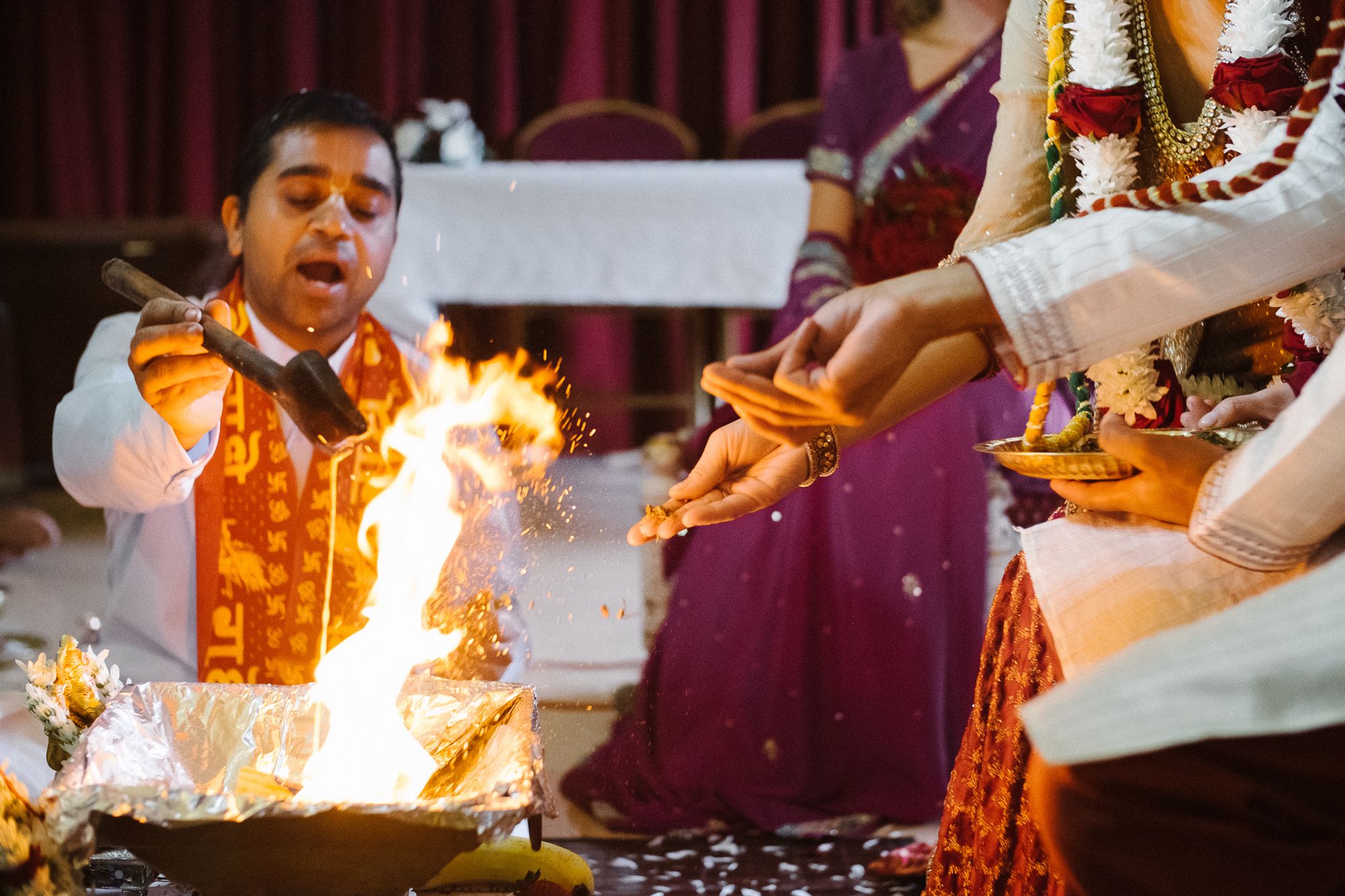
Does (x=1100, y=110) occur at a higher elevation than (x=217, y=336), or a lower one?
higher

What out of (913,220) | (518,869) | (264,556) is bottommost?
(518,869)

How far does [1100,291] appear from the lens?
104 cm

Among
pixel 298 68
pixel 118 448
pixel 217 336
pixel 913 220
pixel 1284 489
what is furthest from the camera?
pixel 298 68

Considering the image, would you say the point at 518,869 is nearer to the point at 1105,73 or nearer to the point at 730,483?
the point at 730,483

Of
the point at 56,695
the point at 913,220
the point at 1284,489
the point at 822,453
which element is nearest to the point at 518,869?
the point at 56,695

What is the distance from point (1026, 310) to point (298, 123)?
1.38 m

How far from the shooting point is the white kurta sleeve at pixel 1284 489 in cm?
87

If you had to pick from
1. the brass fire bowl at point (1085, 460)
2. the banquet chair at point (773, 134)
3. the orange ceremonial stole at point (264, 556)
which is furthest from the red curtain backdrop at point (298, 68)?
the brass fire bowl at point (1085, 460)

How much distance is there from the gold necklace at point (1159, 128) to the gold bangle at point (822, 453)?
462 millimetres

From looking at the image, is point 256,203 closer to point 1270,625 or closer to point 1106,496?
point 1106,496

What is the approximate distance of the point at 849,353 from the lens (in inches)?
38.7

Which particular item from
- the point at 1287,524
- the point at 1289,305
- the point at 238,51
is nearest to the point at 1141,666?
the point at 1287,524

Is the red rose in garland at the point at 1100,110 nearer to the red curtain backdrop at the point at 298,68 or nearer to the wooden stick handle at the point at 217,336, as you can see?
the wooden stick handle at the point at 217,336

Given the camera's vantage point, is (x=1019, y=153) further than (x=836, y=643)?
No
